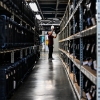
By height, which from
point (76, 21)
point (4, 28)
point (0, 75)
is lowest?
point (0, 75)

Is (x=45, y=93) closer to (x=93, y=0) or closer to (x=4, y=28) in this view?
(x=4, y=28)

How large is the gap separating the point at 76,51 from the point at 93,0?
195cm

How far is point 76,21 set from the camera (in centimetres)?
497

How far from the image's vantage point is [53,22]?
72.3 feet

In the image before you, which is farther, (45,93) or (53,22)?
(53,22)

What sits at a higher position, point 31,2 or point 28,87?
point 31,2

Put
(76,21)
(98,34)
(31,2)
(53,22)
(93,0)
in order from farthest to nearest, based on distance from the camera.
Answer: (53,22), (31,2), (76,21), (93,0), (98,34)

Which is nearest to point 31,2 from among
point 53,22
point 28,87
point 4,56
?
point 4,56

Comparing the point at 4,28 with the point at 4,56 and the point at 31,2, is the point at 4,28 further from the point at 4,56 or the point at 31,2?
the point at 31,2

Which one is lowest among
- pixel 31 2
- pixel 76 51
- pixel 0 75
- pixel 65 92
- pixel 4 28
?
pixel 65 92

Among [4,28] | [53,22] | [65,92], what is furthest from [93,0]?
[53,22]

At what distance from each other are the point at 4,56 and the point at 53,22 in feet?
56.7

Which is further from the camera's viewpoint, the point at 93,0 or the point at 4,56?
the point at 4,56

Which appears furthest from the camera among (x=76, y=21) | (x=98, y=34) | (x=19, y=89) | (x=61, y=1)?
(x=61, y=1)
